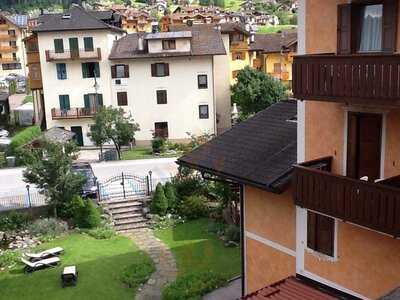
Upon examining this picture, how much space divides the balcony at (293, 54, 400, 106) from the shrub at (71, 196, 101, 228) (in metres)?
17.0

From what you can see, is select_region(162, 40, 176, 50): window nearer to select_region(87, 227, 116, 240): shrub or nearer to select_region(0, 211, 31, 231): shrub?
select_region(0, 211, 31, 231): shrub

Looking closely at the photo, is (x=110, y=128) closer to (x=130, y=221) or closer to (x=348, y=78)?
(x=130, y=221)

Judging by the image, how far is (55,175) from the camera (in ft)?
87.8

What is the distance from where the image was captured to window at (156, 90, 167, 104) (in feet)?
154

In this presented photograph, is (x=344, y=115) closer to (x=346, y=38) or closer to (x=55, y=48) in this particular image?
(x=346, y=38)

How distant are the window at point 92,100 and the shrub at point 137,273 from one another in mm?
26761

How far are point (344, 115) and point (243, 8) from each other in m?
181

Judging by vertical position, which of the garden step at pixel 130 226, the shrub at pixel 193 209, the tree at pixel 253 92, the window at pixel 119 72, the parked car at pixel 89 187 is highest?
the window at pixel 119 72

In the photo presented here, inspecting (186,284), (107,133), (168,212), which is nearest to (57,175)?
(168,212)

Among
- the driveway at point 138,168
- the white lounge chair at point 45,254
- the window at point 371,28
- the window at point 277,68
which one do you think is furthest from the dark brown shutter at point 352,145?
the window at point 277,68

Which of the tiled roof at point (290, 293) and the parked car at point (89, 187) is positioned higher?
the tiled roof at point (290, 293)

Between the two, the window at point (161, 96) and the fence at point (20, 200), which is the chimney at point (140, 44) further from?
the fence at point (20, 200)

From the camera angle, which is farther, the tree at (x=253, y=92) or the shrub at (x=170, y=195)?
the tree at (x=253, y=92)

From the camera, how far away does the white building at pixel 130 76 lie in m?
45.8
